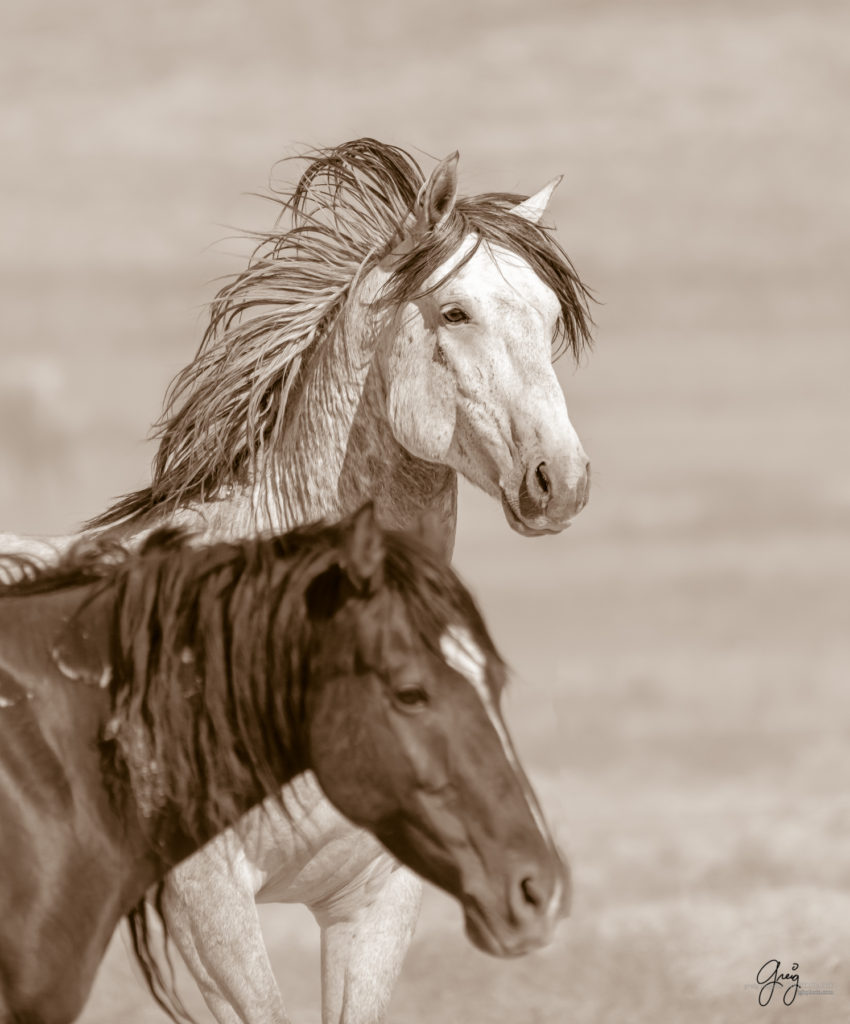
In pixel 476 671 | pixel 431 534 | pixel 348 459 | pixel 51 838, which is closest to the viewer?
pixel 476 671

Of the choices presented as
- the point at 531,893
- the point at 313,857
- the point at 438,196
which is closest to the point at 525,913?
the point at 531,893

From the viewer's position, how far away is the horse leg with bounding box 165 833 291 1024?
5.69 metres

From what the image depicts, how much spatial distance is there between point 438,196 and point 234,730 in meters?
2.50

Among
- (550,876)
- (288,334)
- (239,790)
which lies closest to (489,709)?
(550,876)

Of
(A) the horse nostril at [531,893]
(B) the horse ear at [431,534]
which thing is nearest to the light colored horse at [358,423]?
(B) the horse ear at [431,534]

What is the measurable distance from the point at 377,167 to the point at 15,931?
11.0 feet

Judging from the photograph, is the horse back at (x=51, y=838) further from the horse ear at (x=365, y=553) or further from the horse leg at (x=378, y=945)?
the horse leg at (x=378, y=945)

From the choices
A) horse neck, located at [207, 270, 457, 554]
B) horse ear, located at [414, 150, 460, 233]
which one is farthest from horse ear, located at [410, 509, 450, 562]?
horse ear, located at [414, 150, 460, 233]

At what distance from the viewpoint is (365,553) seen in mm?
4098

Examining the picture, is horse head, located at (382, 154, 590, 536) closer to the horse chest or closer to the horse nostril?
the horse chest

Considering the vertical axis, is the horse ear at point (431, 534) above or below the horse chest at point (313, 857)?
above

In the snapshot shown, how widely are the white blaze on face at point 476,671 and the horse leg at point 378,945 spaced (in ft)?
7.36

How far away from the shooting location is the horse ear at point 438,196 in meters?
6.10

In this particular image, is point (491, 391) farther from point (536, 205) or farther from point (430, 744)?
point (430, 744)
